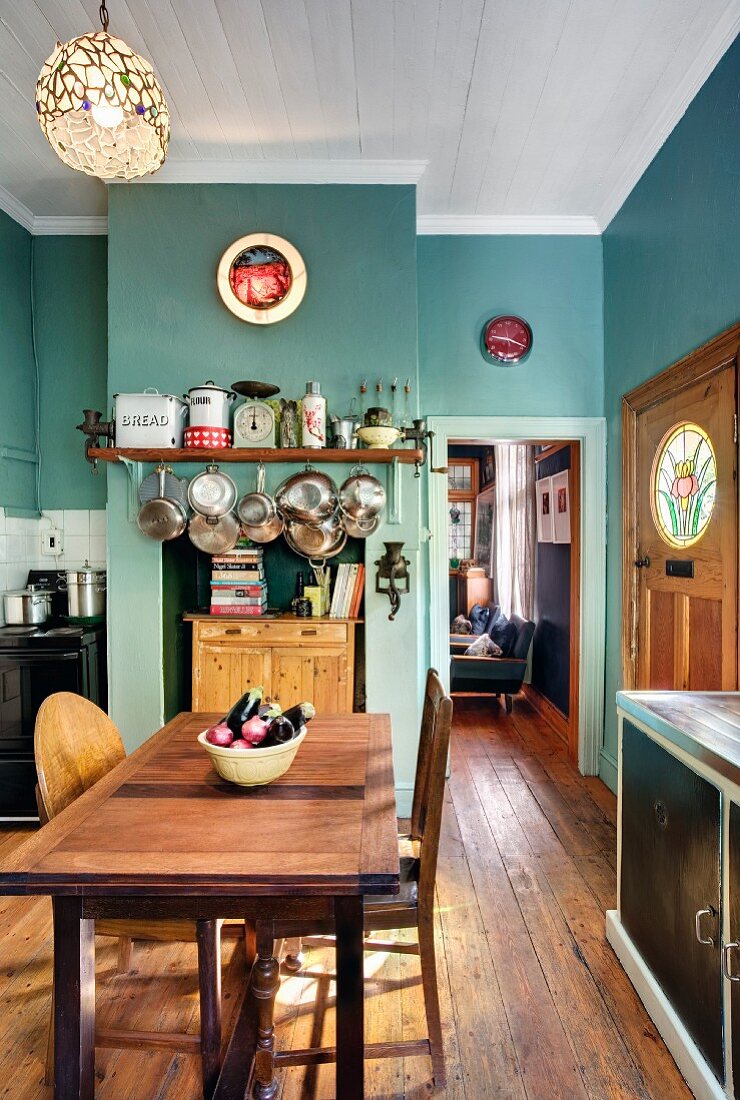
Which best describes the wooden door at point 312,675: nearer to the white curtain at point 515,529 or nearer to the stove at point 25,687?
the stove at point 25,687

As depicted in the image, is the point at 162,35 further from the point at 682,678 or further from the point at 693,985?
the point at 693,985

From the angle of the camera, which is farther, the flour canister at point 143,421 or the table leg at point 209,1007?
the flour canister at point 143,421

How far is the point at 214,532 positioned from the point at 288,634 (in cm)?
62

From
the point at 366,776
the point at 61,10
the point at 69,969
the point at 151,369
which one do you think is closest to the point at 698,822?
the point at 366,776

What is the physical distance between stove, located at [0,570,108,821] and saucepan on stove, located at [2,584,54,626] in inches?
9.9

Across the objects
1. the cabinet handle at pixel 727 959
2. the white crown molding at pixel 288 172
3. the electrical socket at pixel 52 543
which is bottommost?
the cabinet handle at pixel 727 959

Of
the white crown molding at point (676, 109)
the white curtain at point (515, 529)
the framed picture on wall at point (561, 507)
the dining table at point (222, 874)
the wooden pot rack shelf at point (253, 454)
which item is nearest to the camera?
the dining table at point (222, 874)

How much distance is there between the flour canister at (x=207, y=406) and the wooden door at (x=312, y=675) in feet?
3.75

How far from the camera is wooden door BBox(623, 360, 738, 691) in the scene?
88.9 inches

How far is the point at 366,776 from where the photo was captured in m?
1.61

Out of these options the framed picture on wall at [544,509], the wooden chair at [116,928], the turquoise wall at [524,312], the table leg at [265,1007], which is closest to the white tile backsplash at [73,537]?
the wooden chair at [116,928]

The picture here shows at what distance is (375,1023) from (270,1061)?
1.41 feet

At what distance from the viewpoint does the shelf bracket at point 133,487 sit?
3035 millimetres

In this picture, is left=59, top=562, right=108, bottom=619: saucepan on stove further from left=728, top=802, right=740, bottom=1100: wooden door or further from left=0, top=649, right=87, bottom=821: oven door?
left=728, top=802, right=740, bottom=1100: wooden door
